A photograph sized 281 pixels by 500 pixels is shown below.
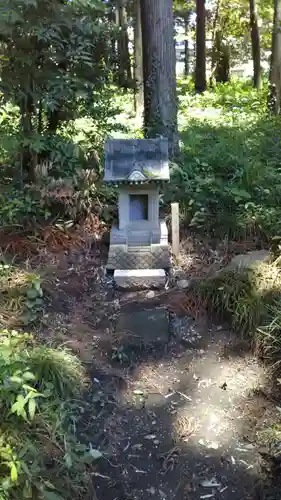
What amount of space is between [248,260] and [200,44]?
13024mm

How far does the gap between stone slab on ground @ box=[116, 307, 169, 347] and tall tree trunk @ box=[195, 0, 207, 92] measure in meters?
13.3

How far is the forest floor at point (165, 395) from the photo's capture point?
342 centimetres

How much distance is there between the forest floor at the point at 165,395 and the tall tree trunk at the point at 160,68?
2265 millimetres

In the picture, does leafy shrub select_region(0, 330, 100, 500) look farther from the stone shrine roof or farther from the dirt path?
the stone shrine roof

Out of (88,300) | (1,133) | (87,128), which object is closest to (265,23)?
(87,128)

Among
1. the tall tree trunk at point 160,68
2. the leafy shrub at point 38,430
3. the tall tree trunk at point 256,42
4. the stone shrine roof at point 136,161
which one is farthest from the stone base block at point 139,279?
the tall tree trunk at point 256,42

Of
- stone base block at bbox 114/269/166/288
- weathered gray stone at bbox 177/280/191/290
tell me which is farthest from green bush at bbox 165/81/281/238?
stone base block at bbox 114/269/166/288

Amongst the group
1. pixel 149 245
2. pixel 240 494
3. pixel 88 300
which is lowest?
pixel 240 494

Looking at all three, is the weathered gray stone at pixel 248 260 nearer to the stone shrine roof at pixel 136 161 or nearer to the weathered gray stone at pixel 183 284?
the weathered gray stone at pixel 183 284

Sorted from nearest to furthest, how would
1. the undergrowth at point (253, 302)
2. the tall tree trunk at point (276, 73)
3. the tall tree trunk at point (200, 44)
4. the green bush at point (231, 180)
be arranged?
the undergrowth at point (253, 302), the green bush at point (231, 180), the tall tree trunk at point (276, 73), the tall tree trunk at point (200, 44)

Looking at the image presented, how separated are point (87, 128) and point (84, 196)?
1.87 meters

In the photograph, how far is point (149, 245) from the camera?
17.7ft

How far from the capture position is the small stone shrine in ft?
16.7

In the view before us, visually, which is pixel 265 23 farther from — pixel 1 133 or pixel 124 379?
pixel 124 379
